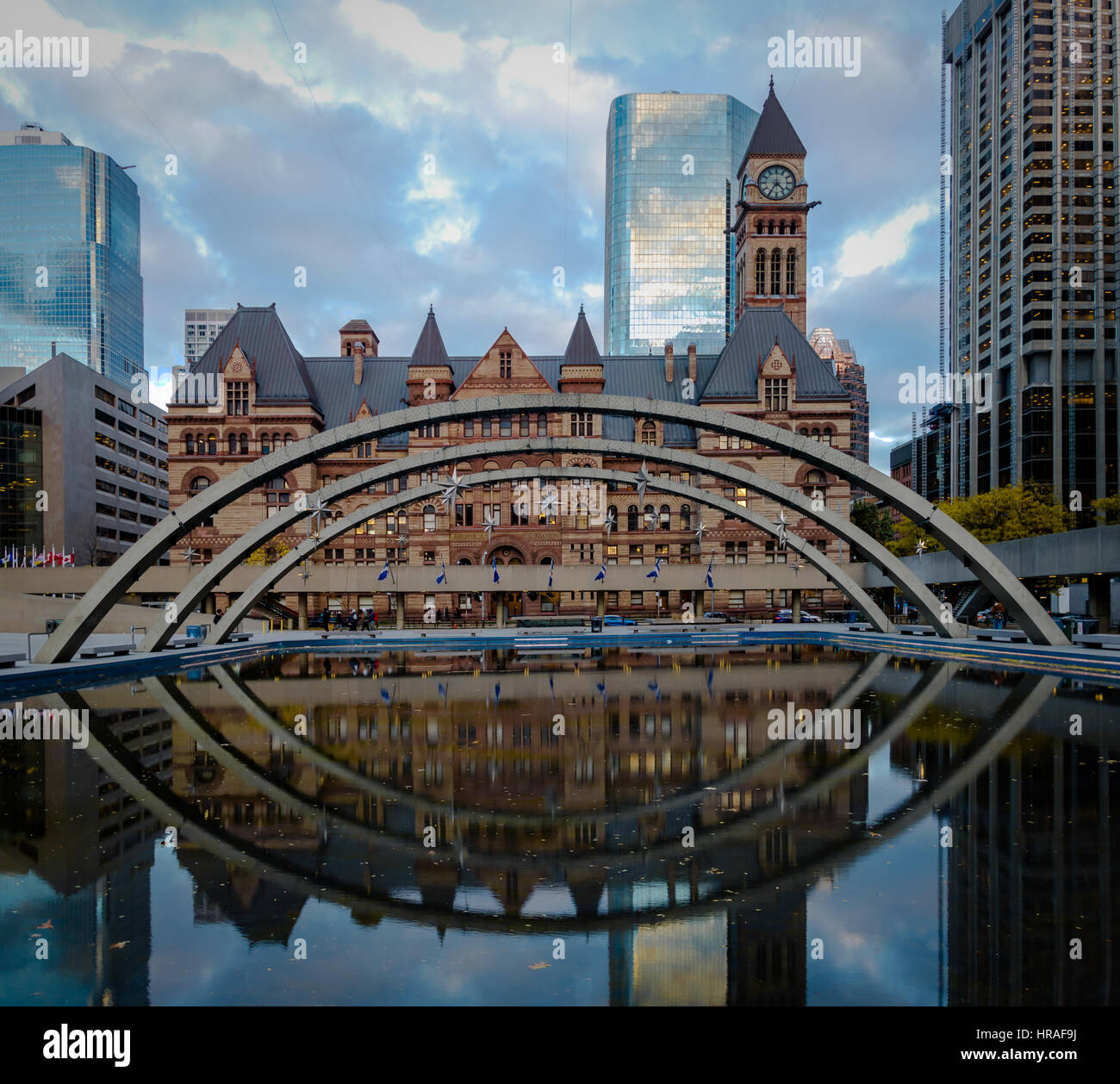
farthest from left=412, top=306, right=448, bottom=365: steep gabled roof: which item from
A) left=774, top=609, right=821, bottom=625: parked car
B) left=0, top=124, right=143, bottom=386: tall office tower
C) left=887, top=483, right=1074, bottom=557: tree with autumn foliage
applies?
left=0, top=124, right=143, bottom=386: tall office tower

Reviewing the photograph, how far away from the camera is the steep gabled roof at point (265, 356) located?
70.6m

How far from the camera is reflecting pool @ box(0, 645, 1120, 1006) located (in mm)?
5750

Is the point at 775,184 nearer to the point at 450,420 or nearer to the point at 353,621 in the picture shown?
the point at 353,621

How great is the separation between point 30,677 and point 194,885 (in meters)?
18.9

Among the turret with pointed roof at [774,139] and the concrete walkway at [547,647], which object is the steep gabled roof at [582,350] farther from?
the turret with pointed roof at [774,139]

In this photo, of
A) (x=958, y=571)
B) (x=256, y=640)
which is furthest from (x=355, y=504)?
(x=958, y=571)

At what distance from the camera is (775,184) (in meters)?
84.9

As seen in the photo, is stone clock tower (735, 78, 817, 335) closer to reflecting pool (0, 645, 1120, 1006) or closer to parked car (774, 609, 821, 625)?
parked car (774, 609, 821, 625)

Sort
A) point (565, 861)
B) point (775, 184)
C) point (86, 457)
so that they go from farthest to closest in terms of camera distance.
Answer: point (86, 457), point (775, 184), point (565, 861)

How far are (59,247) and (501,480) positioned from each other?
174 m

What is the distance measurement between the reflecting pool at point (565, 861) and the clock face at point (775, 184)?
78706 millimetres

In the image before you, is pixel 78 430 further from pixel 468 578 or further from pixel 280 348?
pixel 468 578

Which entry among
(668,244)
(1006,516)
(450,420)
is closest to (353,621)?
(450,420)

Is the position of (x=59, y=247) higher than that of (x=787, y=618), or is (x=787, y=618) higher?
(x=59, y=247)
